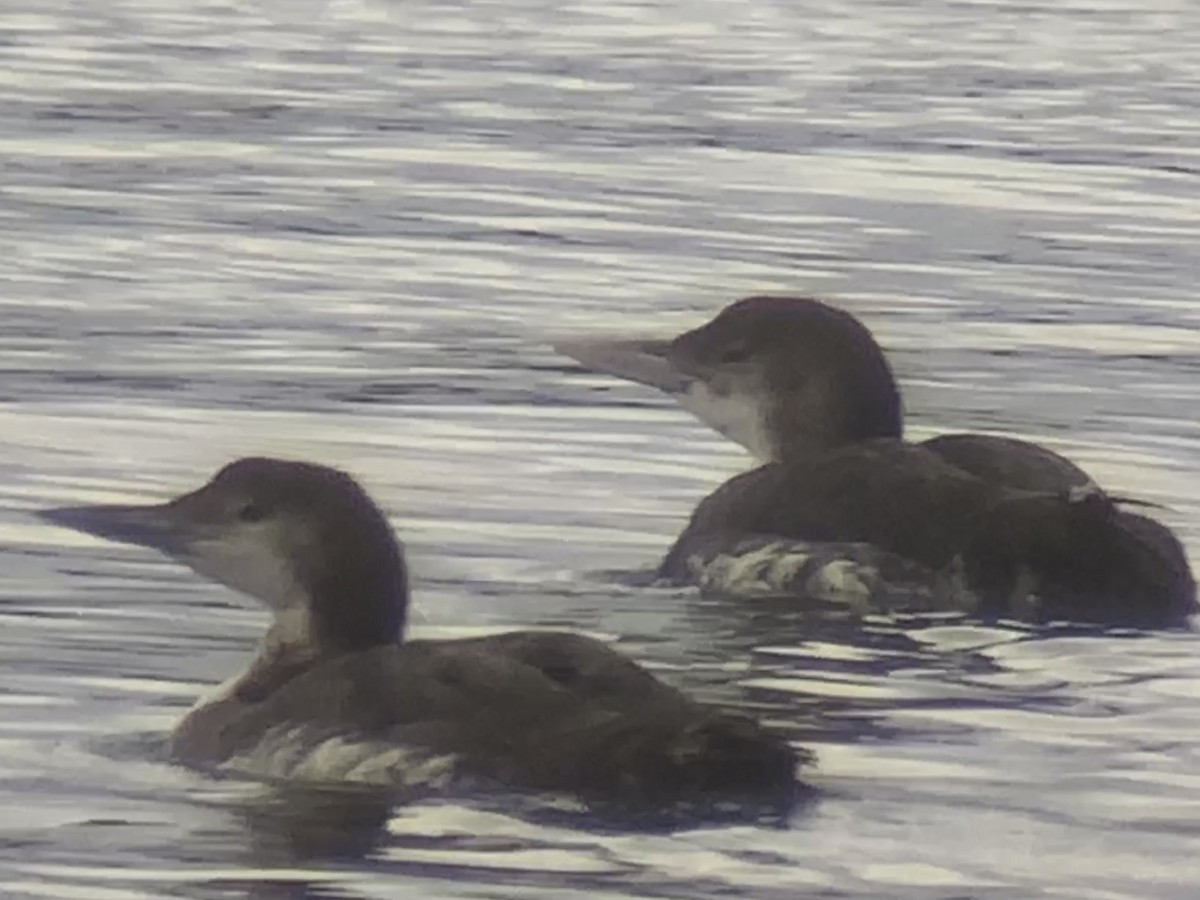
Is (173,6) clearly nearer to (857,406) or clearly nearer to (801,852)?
(857,406)

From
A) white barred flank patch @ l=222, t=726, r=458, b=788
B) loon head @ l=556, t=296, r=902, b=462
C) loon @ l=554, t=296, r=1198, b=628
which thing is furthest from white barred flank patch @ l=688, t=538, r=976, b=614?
white barred flank patch @ l=222, t=726, r=458, b=788

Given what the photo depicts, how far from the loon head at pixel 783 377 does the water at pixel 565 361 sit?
321 mm

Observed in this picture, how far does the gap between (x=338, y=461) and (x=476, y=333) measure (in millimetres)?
2479

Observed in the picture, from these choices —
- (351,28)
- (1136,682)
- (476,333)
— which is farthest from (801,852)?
(351,28)

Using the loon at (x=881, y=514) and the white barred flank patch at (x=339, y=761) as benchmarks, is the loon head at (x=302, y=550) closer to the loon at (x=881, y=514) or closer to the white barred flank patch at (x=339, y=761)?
the white barred flank patch at (x=339, y=761)

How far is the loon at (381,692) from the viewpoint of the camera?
866 centimetres

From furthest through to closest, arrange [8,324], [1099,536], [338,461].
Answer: [8,324] → [338,461] → [1099,536]

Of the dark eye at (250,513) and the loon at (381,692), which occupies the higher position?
the dark eye at (250,513)

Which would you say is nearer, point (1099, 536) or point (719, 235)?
point (1099, 536)

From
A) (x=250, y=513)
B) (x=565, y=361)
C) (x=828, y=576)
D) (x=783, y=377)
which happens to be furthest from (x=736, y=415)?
(x=250, y=513)

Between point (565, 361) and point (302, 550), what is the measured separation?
5.37 meters

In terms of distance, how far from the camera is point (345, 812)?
888cm

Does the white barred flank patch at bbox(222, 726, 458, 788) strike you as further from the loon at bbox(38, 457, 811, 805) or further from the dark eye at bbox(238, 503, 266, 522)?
the dark eye at bbox(238, 503, 266, 522)

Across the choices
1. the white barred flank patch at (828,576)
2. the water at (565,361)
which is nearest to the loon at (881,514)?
the white barred flank patch at (828,576)
